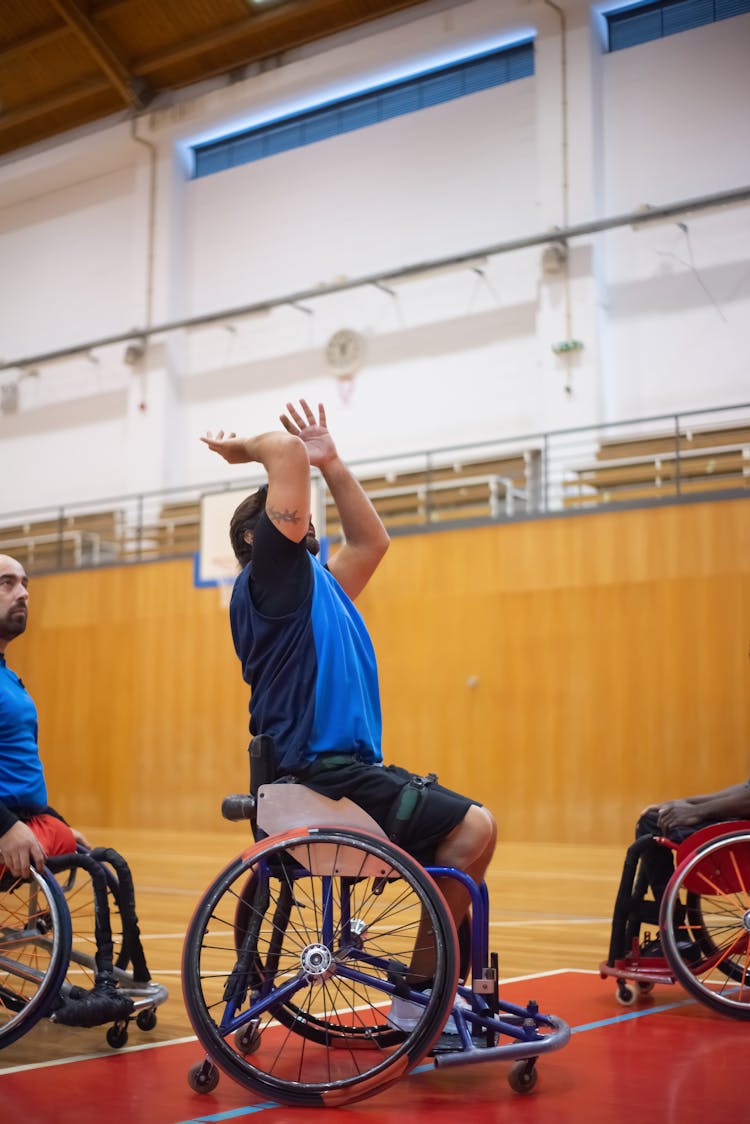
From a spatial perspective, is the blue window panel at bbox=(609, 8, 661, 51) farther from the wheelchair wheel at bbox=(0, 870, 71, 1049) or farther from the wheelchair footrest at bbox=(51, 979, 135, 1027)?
the wheelchair footrest at bbox=(51, 979, 135, 1027)

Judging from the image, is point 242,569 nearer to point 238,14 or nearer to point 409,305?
point 409,305

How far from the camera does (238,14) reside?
1258cm

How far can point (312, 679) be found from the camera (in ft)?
7.22

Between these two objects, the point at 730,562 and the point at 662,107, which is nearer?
the point at 730,562

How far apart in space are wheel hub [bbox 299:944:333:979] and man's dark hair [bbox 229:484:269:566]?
80 centimetres

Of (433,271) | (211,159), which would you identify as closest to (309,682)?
(433,271)

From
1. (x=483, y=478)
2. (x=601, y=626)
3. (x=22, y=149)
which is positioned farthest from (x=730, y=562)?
(x=22, y=149)

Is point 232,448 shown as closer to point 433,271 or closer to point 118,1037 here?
point 118,1037

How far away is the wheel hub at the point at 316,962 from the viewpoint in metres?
2.00

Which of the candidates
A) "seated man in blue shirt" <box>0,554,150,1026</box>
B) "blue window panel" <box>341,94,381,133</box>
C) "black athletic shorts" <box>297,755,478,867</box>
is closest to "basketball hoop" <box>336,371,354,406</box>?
"blue window panel" <box>341,94,381,133</box>

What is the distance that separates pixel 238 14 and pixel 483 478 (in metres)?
6.10

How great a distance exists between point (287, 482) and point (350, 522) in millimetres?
486

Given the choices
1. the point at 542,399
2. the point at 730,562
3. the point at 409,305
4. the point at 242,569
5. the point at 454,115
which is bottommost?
the point at 242,569

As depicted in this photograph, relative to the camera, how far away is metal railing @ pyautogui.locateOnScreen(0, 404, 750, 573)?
9.44m
